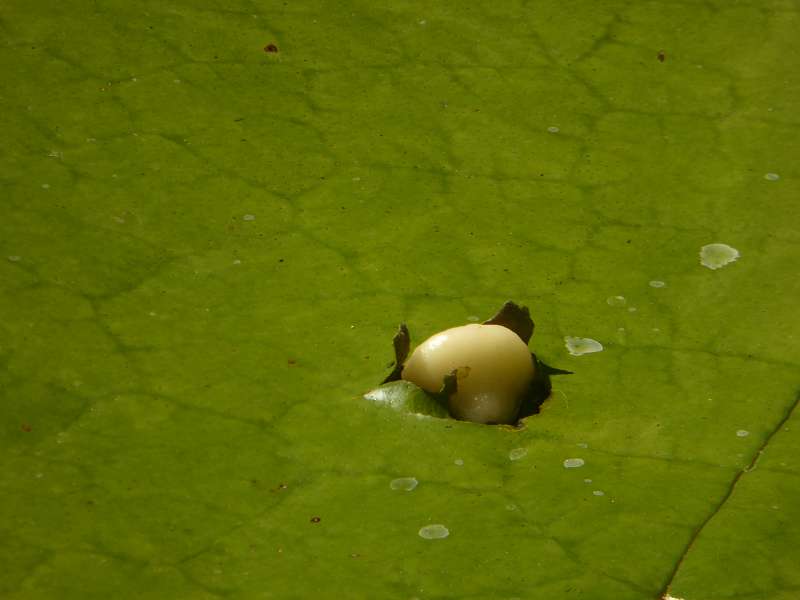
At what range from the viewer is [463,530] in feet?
9.05

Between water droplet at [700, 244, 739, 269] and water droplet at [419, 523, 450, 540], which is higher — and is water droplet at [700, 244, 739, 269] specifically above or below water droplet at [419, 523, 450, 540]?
above

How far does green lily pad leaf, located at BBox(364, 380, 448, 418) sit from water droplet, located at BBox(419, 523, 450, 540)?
1.32 feet

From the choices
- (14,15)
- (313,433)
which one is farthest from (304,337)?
(14,15)

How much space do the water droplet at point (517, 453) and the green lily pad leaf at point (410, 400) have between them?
0.20m

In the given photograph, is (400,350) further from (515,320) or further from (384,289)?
(384,289)

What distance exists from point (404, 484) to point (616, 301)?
954 mm

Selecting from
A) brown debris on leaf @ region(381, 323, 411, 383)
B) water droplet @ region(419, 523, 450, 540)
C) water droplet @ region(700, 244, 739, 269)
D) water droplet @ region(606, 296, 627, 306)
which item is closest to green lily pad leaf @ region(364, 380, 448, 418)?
brown debris on leaf @ region(381, 323, 411, 383)

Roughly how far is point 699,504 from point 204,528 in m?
1.12

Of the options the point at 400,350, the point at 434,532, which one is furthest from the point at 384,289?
the point at 434,532

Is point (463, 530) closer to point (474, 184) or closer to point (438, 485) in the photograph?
point (438, 485)

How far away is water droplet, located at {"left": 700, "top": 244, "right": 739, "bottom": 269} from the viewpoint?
3658mm

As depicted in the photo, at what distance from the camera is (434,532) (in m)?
2.75

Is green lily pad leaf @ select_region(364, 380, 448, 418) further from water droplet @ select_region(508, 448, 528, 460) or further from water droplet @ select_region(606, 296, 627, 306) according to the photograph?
water droplet @ select_region(606, 296, 627, 306)

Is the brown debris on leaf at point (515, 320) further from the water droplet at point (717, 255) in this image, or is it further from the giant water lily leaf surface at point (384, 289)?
the water droplet at point (717, 255)
